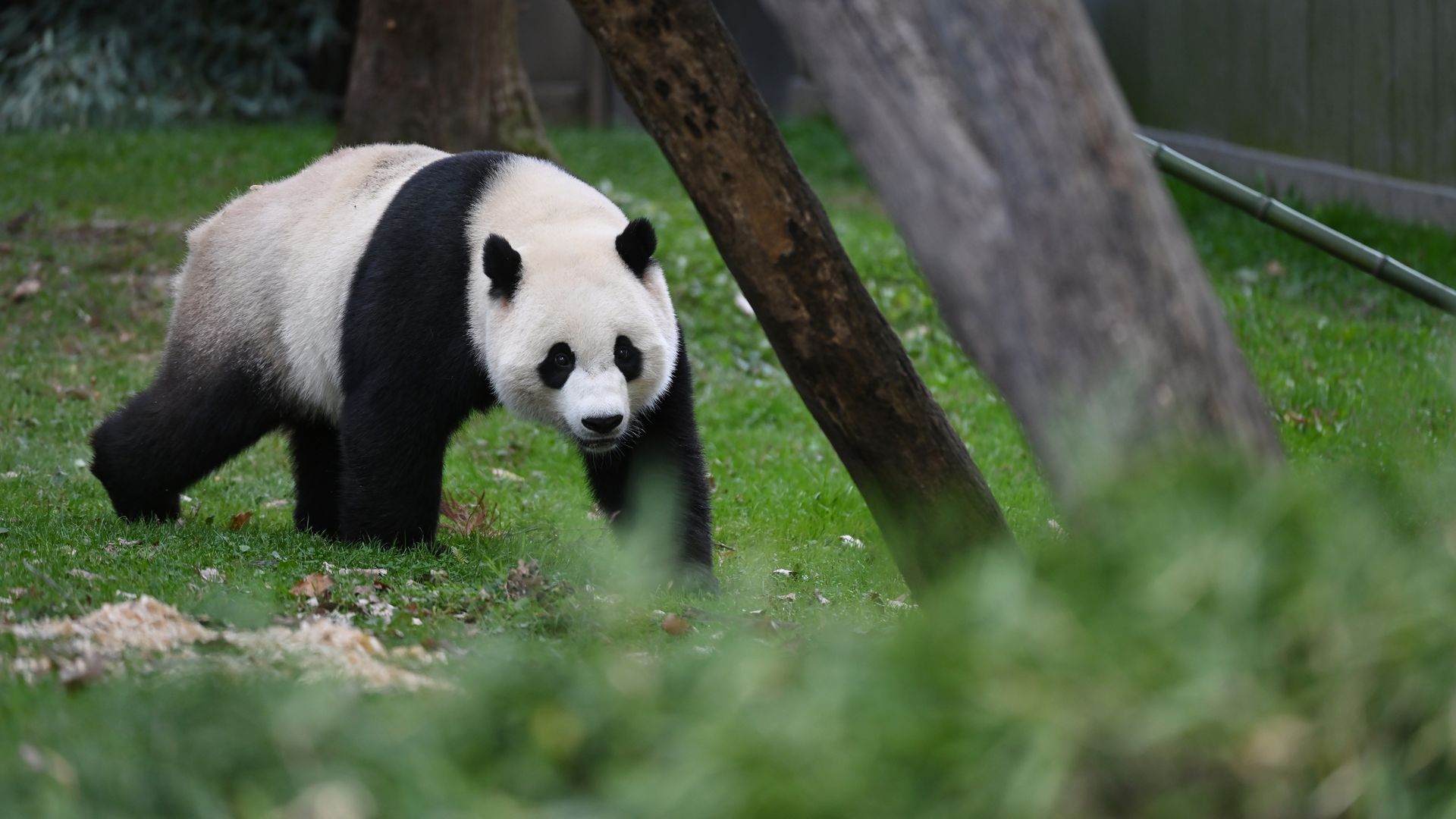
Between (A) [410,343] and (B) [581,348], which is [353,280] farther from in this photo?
(B) [581,348]

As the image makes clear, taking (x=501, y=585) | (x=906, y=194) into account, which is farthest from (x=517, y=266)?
(x=906, y=194)

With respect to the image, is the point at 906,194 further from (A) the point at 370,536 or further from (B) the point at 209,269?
(B) the point at 209,269

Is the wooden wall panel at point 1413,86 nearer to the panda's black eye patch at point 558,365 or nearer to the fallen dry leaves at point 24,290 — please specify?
the panda's black eye patch at point 558,365

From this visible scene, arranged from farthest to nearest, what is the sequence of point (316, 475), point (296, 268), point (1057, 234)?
point (316, 475) < point (296, 268) < point (1057, 234)

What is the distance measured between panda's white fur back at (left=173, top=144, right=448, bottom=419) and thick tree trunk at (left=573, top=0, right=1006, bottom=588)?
193 centimetres

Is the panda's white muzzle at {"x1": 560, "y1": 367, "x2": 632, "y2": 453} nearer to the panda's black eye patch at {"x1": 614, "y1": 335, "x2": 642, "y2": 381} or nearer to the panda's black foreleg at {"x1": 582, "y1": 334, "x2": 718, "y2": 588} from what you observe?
the panda's black eye patch at {"x1": 614, "y1": 335, "x2": 642, "y2": 381}

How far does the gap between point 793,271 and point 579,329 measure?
1.24 meters

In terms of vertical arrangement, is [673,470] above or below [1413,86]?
above

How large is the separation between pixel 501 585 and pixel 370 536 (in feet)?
2.94

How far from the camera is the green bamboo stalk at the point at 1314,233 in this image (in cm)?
493

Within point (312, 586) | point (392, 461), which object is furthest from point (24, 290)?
point (312, 586)

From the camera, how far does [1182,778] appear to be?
200cm

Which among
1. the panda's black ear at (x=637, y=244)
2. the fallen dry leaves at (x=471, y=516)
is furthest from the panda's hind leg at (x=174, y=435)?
the panda's black ear at (x=637, y=244)

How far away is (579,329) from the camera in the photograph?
466cm
